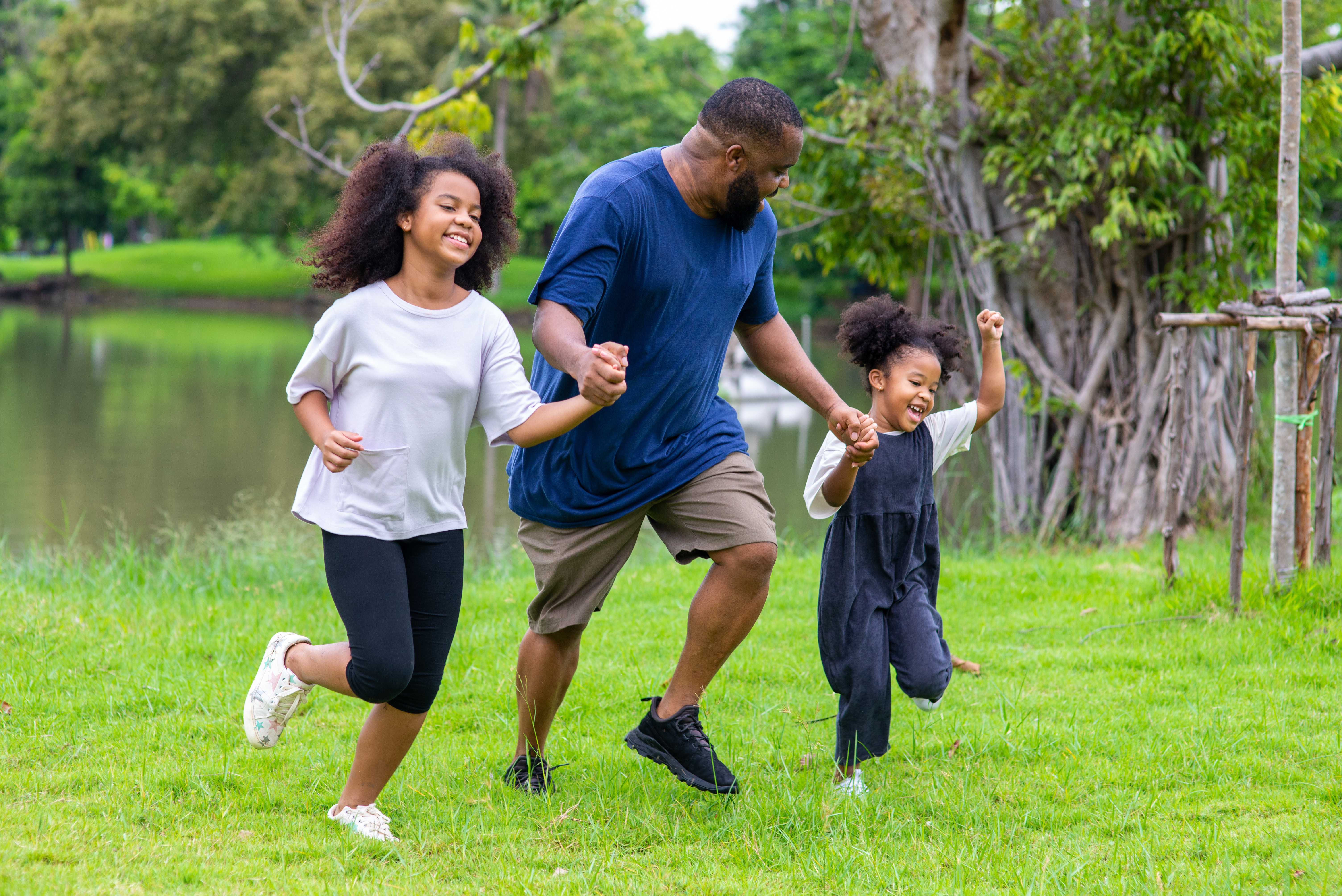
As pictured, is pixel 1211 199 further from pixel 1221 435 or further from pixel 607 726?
pixel 607 726

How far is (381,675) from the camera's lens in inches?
120

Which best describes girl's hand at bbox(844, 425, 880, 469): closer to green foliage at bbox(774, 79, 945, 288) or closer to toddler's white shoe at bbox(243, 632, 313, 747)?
toddler's white shoe at bbox(243, 632, 313, 747)

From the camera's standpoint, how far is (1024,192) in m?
8.73

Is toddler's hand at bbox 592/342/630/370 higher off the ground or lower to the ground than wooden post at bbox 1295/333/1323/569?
higher

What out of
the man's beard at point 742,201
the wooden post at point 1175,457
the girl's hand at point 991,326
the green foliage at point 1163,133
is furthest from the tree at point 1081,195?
the man's beard at point 742,201

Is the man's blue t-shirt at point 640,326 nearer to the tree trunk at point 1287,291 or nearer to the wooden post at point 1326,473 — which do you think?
the tree trunk at point 1287,291

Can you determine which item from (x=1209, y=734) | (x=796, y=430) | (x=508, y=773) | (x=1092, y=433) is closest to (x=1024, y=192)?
(x=1092, y=433)

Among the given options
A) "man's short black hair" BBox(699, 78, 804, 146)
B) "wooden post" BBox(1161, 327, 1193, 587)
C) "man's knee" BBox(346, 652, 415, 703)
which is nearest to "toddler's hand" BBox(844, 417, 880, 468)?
"man's short black hair" BBox(699, 78, 804, 146)

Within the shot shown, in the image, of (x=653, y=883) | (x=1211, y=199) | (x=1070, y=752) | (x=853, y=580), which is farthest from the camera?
(x=1211, y=199)

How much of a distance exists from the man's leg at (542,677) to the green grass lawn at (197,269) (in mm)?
39120

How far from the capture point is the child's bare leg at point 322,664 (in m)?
3.15

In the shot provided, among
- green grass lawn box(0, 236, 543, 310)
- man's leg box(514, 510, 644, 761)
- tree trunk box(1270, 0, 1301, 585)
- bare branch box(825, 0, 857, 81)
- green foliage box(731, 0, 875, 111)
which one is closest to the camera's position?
man's leg box(514, 510, 644, 761)

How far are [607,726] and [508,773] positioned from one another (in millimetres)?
634

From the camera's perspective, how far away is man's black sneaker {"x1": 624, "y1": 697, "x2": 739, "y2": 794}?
3.38 m
